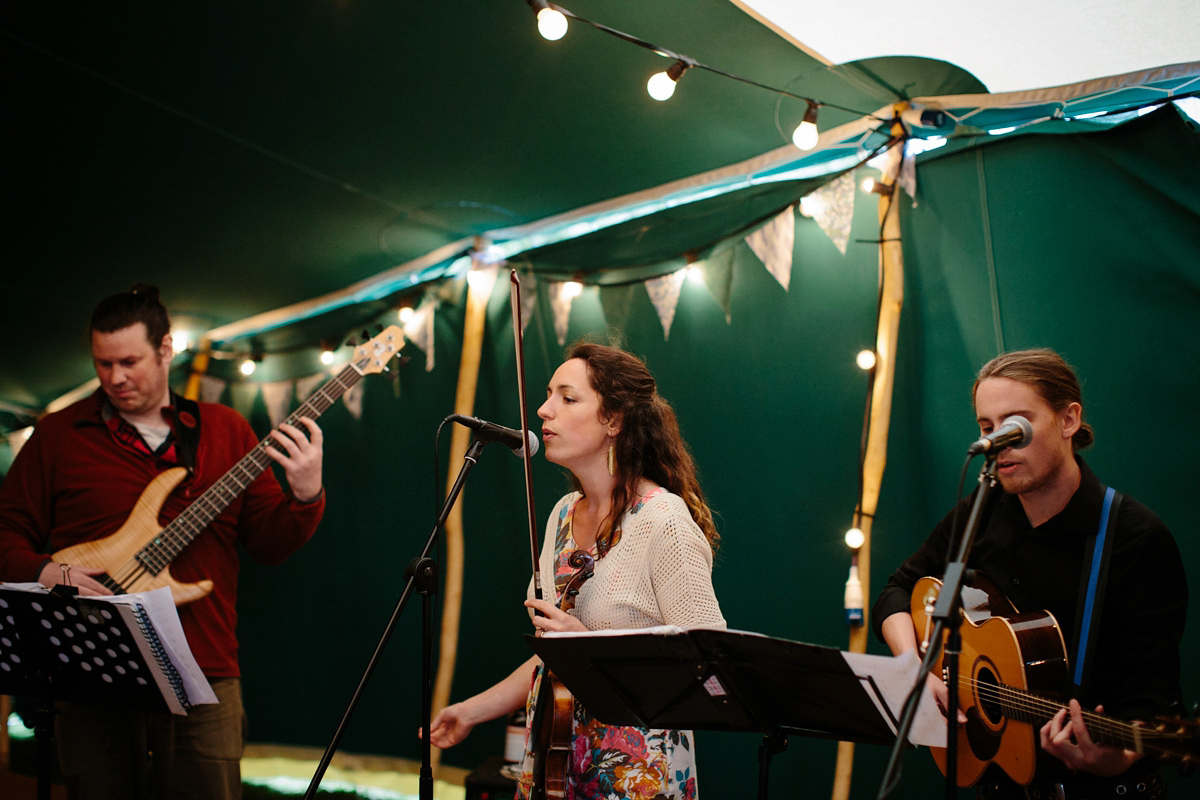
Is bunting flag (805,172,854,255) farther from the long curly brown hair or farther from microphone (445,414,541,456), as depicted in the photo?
microphone (445,414,541,456)

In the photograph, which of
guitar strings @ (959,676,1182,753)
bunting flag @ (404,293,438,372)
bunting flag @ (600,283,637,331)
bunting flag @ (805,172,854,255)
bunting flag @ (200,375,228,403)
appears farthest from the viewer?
bunting flag @ (200,375,228,403)

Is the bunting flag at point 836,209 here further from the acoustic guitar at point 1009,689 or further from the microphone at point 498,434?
the microphone at point 498,434

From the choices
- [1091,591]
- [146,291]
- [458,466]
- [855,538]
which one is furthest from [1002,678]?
[146,291]

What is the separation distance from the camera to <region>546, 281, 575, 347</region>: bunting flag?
4.00m

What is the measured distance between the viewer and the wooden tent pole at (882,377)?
2979 mm

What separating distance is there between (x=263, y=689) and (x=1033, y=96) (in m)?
4.65

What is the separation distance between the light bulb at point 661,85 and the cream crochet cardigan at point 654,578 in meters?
1.37

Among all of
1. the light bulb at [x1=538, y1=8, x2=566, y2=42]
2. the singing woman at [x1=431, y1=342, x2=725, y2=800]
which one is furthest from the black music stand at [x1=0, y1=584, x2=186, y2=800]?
the light bulb at [x1=538, y1=8, x2=566, y2=42]

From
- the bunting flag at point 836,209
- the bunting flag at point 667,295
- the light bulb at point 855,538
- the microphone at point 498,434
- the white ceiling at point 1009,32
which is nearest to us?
the microphone at point 498,434

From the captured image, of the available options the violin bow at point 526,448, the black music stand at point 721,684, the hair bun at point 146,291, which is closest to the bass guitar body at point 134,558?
the hair bun at point 146,291

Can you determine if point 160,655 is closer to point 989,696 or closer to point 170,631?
point 170,631

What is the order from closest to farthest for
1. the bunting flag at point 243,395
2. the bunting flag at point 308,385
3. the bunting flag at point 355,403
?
the bunting flag at point 355,403
the bunting flag at point 308,385
the bunting flag at point 243,395

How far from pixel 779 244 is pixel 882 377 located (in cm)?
70

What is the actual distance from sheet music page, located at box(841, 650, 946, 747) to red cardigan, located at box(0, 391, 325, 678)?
206 cm
